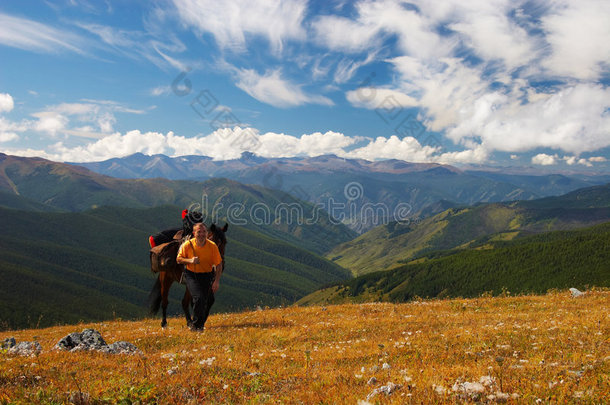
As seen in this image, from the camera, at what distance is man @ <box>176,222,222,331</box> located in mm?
12898

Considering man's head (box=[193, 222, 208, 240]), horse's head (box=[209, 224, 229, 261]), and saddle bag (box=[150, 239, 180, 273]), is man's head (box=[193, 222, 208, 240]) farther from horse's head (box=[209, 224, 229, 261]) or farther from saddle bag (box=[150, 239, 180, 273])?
saddle bag (box=[150, 239, 180, 273])

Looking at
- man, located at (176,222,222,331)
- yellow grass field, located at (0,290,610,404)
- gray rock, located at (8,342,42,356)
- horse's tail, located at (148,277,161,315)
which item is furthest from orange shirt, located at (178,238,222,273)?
gray rock, located at (8,342,42,356)

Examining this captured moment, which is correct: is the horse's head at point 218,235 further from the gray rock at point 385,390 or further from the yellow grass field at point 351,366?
the gray rock at point 385,390

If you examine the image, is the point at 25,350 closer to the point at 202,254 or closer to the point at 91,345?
the point at 91,345

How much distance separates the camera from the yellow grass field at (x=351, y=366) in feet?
17.9

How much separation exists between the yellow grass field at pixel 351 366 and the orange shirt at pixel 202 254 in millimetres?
2526

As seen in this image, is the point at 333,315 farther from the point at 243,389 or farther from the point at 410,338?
the point at 243,389

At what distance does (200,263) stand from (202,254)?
1.19ft

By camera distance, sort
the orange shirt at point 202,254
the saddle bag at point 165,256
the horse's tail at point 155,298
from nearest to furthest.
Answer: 1. the orange shirt at point 202,254
2. the saddle bag at point 165,256
3. the horse's tail at point 155,298

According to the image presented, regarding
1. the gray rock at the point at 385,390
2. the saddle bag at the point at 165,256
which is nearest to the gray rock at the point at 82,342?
the saddle bag at the point at 165,256

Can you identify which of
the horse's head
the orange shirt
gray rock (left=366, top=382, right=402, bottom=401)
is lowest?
gray rock (left=366, top=382, right=402, bottom=401)

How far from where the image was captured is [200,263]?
13.1 metres

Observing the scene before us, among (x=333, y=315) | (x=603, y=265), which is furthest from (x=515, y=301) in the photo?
(x=603, y=265)

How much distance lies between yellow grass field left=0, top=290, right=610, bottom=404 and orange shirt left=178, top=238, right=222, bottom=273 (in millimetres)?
2526
